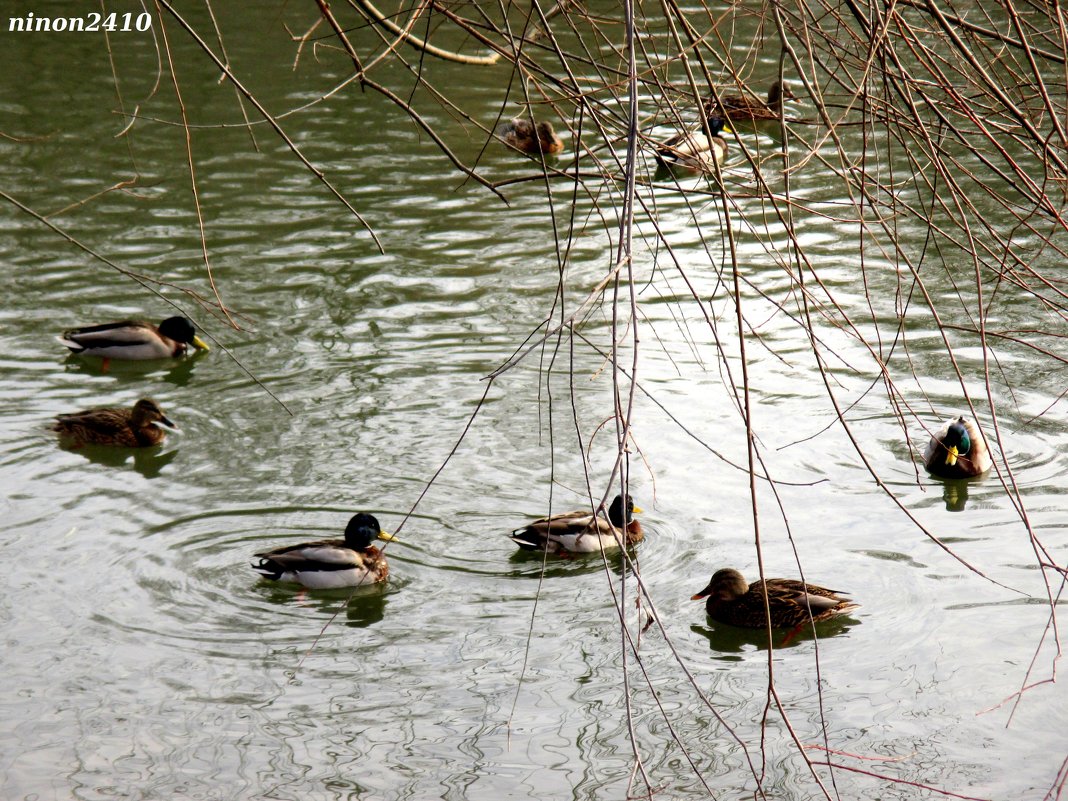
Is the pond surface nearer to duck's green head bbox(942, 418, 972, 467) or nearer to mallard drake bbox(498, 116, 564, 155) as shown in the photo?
duck's green head bbox(942, 418, 972, 467)

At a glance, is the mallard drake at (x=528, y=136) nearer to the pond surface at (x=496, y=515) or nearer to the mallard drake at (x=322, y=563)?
the pond surface at (x=496, y=515)

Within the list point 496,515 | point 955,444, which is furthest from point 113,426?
point 955,444

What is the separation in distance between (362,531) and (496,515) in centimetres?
83

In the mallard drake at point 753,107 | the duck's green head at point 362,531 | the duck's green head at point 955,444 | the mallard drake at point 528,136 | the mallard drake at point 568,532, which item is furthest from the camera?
the mallard drake at point 528,136

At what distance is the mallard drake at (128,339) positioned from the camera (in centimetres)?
980

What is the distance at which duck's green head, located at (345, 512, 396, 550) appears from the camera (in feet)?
22.7

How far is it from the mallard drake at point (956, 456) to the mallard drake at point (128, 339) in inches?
206

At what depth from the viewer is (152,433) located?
8.55 m

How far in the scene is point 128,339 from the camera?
9.92m

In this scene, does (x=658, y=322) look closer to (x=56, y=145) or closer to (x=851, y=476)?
(x=851, y=476)

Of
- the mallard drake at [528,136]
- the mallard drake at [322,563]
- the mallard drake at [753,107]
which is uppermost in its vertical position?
the mallard drake at [753,107]

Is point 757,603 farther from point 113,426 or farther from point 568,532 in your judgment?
point 113,426

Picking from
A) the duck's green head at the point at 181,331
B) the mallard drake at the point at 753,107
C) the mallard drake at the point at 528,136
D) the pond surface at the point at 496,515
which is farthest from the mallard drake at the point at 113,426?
the mallard drake at the point at 528,136

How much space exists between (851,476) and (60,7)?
52.7 feet
